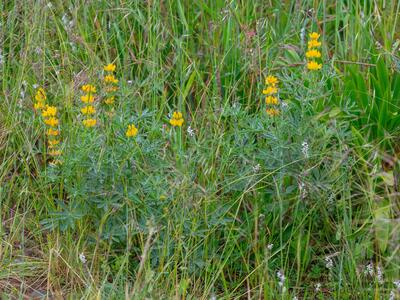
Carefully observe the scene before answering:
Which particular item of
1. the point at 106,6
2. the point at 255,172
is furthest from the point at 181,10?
the point at 255,172

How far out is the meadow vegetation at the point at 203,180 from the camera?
311 cm

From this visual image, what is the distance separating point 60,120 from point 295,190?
103cm

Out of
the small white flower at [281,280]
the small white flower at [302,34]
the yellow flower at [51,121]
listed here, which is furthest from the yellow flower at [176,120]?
the small white flower at [302,34]

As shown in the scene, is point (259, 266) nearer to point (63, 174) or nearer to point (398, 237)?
point (398, 237)

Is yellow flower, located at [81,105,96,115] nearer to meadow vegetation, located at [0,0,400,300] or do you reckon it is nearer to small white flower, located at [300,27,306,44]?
meadow vegetation, located at [0,0,400,300]

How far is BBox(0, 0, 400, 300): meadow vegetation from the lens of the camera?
10.2 ft

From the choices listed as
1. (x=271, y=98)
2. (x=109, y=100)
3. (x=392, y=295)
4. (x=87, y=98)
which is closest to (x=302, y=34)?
(x=271, y=98)

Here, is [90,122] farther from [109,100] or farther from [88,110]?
[109,100]

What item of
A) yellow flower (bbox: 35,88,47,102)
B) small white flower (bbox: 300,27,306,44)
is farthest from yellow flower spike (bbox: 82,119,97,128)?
small white flower (bbox: 300,27,306,44)

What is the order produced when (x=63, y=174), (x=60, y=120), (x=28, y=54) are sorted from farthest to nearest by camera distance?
(x=28, y=54)
(x=60, y=120)
(x=63, y=174)

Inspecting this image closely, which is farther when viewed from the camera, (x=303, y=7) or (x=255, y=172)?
(x=303, y=7)

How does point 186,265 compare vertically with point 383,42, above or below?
below

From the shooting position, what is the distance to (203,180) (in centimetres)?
330

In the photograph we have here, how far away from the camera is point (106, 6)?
13.8ft
